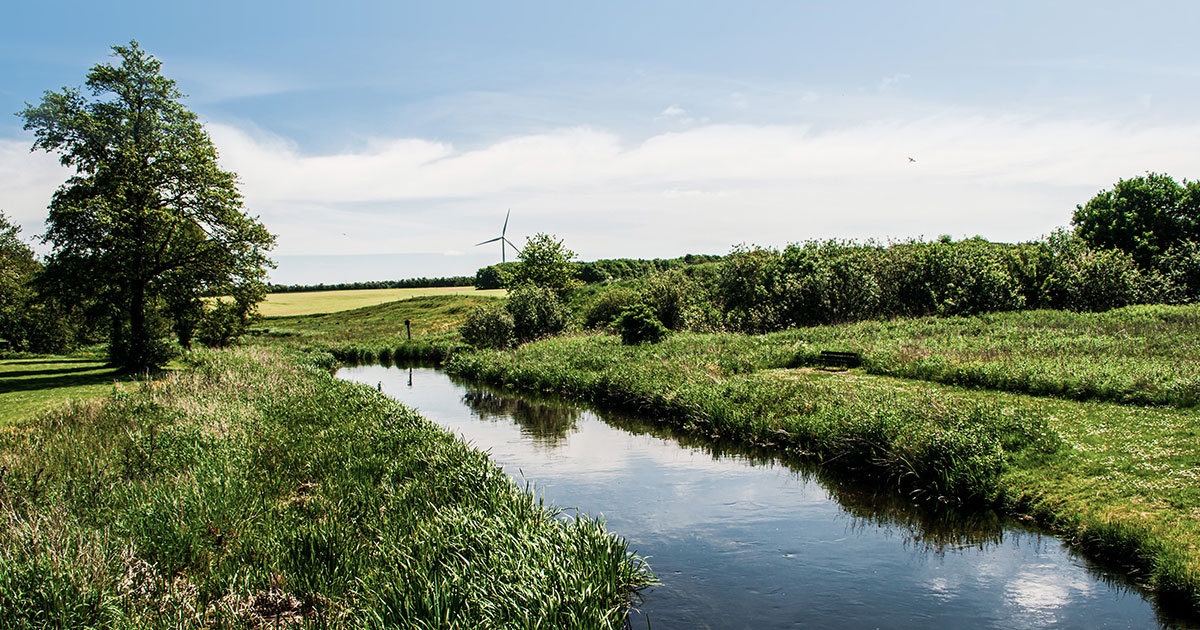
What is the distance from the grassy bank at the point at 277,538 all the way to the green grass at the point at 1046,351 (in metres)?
12.4

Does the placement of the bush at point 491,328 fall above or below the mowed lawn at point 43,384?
above

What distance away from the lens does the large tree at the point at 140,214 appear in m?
24.6

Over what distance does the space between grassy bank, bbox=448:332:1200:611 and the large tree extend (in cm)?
1892

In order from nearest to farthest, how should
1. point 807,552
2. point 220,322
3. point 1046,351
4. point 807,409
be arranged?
point 807,552, point 807,409, point 1046,351, point 220,322

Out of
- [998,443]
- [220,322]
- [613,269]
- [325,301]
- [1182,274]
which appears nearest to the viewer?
[998,443]

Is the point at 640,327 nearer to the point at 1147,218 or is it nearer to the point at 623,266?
the point at 1147,218

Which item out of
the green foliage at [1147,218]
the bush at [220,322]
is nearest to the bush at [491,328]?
the bush at [220,322]

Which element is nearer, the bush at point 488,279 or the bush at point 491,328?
the bush at point 491,328

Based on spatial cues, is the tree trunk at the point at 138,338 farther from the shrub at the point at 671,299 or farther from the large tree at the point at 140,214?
the shrub at the point at 671,299

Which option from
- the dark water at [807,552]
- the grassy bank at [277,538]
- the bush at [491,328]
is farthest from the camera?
the bush at [491,328]

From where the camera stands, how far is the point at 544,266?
53.7 m

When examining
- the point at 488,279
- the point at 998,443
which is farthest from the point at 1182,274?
the point at 488,279

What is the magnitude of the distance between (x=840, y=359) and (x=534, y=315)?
74.3ft

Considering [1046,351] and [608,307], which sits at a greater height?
[608,307]
